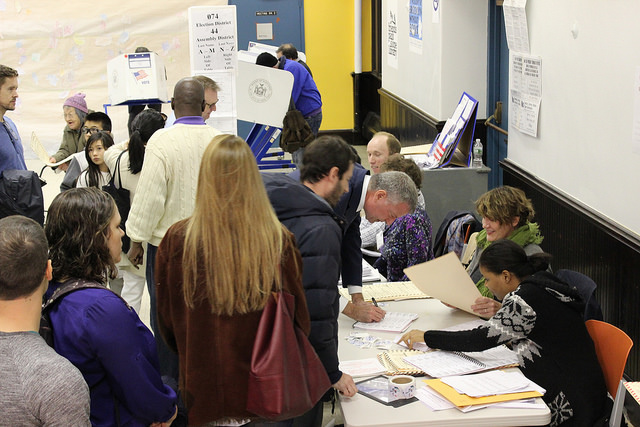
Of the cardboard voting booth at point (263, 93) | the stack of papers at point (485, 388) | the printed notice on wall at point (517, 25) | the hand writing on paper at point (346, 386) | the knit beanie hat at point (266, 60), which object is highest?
the printed notice on wall at point (517, 25)

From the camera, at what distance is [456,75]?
663 cm

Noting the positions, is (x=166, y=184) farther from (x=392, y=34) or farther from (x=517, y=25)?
(x=392, y=34)

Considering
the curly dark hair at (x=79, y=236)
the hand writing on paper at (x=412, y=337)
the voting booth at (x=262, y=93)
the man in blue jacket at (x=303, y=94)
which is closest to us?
the curly dark hair at (x=79, y=236)

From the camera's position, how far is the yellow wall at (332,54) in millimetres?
11625

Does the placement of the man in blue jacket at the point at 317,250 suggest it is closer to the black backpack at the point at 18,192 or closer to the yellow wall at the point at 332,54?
the black backpack at the point at 18,192

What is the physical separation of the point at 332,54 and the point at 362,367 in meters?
9.63

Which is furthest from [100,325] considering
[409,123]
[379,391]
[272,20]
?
[272,20]

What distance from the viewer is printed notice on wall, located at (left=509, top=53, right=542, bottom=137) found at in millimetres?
4859

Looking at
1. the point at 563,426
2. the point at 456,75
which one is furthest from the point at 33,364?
the point at 456,75

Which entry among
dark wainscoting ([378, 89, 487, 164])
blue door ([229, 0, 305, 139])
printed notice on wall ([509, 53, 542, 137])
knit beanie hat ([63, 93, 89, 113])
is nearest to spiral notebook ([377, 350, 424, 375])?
printed notice on wall ([509, 53, 542, 137])

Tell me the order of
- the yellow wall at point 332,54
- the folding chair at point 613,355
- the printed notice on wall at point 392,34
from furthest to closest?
the yellow wall at point 332,54 → the printed notice on wall at point 392,34 → the folding chair at point 613,355

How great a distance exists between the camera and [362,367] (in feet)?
8.77

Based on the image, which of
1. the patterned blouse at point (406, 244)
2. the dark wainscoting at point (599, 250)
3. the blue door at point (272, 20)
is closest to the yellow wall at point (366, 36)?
the blue door at point (272, 20)

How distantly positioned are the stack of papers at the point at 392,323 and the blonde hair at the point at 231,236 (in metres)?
1.12
